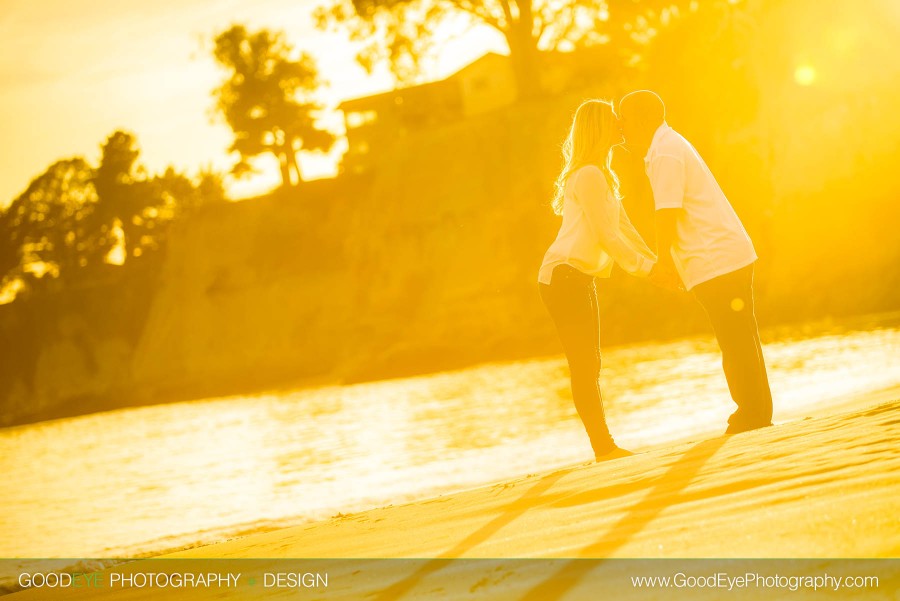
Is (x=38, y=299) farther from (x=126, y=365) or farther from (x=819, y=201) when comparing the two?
(x=819, y=201)

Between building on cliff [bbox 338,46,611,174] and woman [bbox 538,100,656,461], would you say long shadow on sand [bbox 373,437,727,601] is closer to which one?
woman [bbox 538,100,656,461]

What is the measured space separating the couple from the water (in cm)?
119

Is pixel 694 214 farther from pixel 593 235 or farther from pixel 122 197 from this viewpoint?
pixel 122 197

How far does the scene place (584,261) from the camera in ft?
21.2

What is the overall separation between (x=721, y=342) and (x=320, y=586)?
315 centimetres

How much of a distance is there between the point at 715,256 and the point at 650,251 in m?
0.36

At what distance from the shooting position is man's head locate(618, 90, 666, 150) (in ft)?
Answer: 21.2

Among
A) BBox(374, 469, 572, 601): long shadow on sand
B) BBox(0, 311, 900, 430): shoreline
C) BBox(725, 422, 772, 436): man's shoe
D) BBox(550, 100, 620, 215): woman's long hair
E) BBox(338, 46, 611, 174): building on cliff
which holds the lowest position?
BBox(0, 311, 900, 430): shoreline

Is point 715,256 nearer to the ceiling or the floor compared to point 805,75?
nearer to the floor

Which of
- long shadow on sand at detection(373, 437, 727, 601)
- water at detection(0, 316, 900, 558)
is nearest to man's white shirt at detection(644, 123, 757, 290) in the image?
long shadow on sand at detection(373, 437, 727, 601)

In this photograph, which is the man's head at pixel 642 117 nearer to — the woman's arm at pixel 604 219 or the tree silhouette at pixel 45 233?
the woman's arm at pixel 604 219

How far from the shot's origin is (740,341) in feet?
20.2

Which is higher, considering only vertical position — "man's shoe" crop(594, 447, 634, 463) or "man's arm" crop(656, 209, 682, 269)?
"man's arm" crop(656, 209, 682, 269)

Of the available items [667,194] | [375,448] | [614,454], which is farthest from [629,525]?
[375,448]
